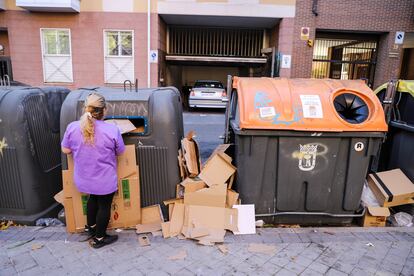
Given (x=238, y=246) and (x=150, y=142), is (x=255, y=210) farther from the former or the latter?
(x=150, y=142)

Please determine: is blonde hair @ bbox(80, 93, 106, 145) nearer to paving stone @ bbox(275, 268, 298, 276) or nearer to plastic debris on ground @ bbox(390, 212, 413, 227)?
paving stone @ bbox(275, 268, 298, 276)

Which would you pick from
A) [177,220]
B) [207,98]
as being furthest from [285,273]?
[207,98]

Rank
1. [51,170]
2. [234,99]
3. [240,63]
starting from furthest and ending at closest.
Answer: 1. [240,63]
2. [234,99]
3. [51,170]

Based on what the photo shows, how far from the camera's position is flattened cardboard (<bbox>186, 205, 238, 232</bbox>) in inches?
134

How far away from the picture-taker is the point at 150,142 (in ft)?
11.3

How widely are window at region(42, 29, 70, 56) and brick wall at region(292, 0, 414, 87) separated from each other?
984cm

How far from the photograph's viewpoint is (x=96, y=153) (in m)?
2.91

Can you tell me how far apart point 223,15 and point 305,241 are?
11610 millimetres

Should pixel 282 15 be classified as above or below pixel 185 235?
above

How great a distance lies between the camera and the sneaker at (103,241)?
10.2ft

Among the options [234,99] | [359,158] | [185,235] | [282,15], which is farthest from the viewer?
[282,15]

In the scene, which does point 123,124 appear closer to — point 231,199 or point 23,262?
point 231,199

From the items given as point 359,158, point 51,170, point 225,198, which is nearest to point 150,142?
point 225,198

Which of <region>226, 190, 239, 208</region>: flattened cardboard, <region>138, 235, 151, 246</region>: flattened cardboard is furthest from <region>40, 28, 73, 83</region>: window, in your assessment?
<region>226, 190, 239, 208</region>: flattened cardboard
